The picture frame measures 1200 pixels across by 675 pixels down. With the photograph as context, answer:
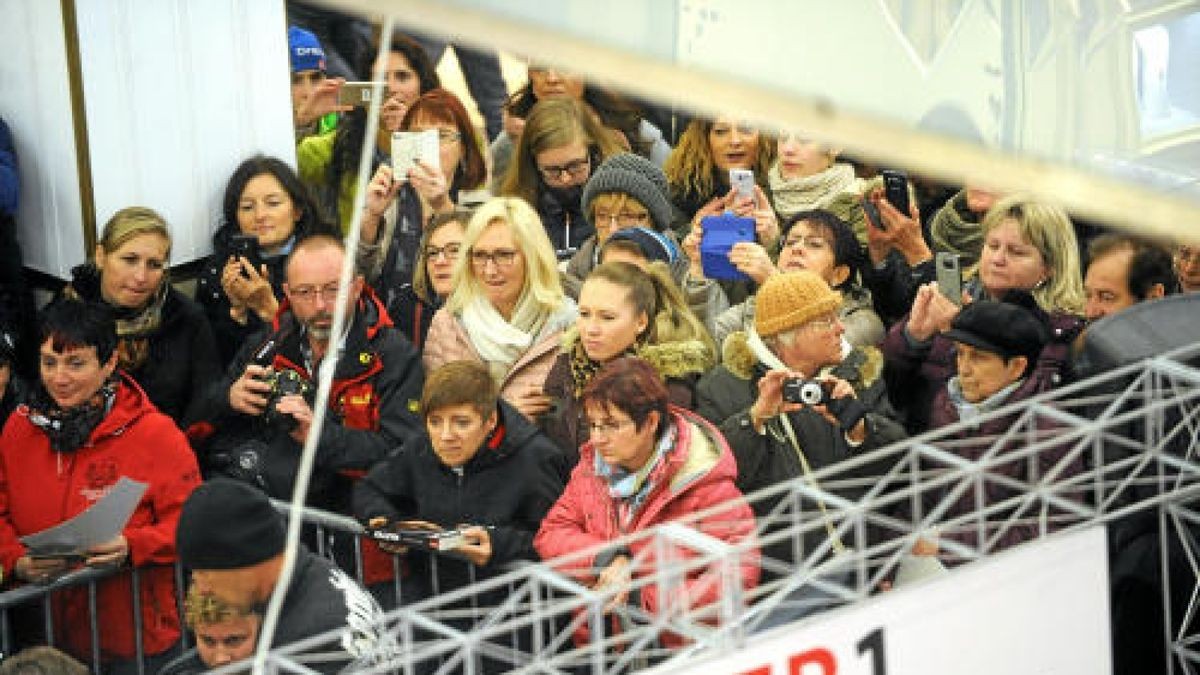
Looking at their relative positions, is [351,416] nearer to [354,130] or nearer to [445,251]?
[445,251]

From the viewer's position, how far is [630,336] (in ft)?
15.9

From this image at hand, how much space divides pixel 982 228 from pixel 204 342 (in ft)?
6.40

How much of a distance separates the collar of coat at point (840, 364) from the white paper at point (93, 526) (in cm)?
133

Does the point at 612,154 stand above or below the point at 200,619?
above

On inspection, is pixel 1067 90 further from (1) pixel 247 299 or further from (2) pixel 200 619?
(1) pixel 247 299

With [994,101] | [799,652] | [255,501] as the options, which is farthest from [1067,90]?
[255,501]

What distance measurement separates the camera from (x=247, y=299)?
18.4ft

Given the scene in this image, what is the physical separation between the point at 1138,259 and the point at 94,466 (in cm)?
241

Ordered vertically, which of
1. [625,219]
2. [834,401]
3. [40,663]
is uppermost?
[625,219]

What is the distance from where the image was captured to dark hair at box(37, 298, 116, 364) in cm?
496

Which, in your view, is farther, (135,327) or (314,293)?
(135,327)

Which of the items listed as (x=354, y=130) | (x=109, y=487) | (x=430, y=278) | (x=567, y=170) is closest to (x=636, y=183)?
(x=567, y=170)

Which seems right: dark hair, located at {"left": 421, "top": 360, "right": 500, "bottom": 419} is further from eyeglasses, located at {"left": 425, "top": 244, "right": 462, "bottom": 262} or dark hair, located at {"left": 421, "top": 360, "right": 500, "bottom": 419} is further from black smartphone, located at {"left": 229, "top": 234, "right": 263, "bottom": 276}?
black smartphone, located at {"left": 229, "top": 234, "right": 263, "bottom": 276}

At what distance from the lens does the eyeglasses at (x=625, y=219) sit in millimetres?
5281
